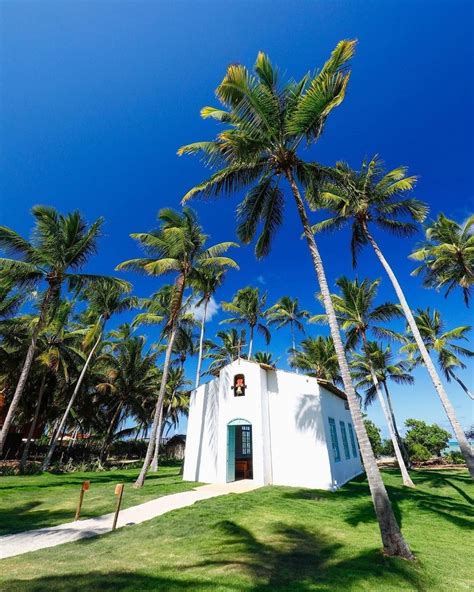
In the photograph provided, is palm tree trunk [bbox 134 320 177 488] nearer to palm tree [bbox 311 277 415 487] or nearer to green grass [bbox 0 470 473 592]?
green grass [bbox 0 470 473 592]

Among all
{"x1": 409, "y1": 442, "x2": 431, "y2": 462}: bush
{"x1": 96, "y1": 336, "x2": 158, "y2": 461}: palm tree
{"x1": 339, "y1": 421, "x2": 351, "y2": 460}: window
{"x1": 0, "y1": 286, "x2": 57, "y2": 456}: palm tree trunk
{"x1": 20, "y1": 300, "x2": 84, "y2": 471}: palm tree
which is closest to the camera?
{"x1": 0, "y1": 286, "x2": 57, "y2": 456}: palm tree trunk

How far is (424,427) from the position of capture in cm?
3094

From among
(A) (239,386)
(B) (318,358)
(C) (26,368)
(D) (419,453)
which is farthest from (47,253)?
(D) (419,453)

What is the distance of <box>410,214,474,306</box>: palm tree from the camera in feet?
51.4

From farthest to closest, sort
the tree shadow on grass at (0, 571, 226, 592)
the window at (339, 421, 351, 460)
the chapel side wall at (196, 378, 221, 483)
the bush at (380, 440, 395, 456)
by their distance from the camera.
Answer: the bush at (380, 440, 395, 456)
the window at (339, 421, 351, 460)
the chapel side wall at (196, 378, 221, 483)
the tree shadow on grass at (0, 571, 226, 592)

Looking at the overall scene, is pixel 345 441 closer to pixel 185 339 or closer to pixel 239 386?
pixel 239 386

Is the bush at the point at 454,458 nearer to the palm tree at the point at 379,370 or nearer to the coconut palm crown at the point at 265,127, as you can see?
the palm tree at the point at 379,370

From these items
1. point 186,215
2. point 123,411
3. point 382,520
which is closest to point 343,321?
point 186,215

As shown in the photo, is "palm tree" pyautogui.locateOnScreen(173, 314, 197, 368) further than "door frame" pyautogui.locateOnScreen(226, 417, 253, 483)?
Yes

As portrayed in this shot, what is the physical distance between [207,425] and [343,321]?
384 inches

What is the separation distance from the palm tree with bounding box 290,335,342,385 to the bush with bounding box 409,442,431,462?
383 inches

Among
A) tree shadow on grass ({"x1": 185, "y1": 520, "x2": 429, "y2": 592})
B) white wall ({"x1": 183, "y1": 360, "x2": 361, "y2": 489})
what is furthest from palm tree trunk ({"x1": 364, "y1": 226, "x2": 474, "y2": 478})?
tree shadow on grass ({"x1": 185, "y1": 520, "x2": 429, "y2": 592})

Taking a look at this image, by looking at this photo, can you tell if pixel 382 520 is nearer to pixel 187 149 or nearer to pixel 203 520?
pixel 203 520

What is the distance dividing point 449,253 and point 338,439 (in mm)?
11765
